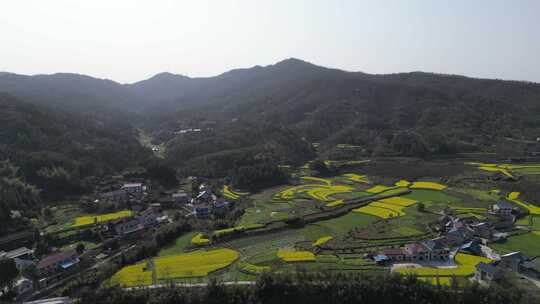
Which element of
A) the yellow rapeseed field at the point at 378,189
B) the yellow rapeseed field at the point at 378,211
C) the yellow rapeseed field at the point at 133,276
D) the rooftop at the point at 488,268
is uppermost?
the yellow rapeseed field at the point at 378,189

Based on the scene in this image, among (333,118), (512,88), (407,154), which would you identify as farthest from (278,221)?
(512,88)

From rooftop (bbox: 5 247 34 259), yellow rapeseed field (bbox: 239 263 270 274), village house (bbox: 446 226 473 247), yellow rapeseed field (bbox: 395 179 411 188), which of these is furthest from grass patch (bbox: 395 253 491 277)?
rooftop (bbox: 5 247 34 259)

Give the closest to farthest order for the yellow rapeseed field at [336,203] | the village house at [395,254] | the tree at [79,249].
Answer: the village house at [395,254]
the tree at [79,249]
the yellow rapeseed field at [336,203]

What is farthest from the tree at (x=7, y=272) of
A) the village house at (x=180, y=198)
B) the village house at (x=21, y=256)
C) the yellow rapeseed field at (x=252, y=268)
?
the village house at (x=180, y=198)

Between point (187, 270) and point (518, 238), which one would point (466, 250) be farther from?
point (187, 270)

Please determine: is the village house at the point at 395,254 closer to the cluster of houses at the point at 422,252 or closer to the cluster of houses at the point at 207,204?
the cluster of houses at the point at 422,252

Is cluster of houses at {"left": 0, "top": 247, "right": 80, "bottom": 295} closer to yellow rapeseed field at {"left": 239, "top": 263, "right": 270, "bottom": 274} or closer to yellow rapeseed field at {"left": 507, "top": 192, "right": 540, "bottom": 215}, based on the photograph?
yellow rapeseed field at {"left": 239, "top": 263, "right": 270, "bottom": 274}
